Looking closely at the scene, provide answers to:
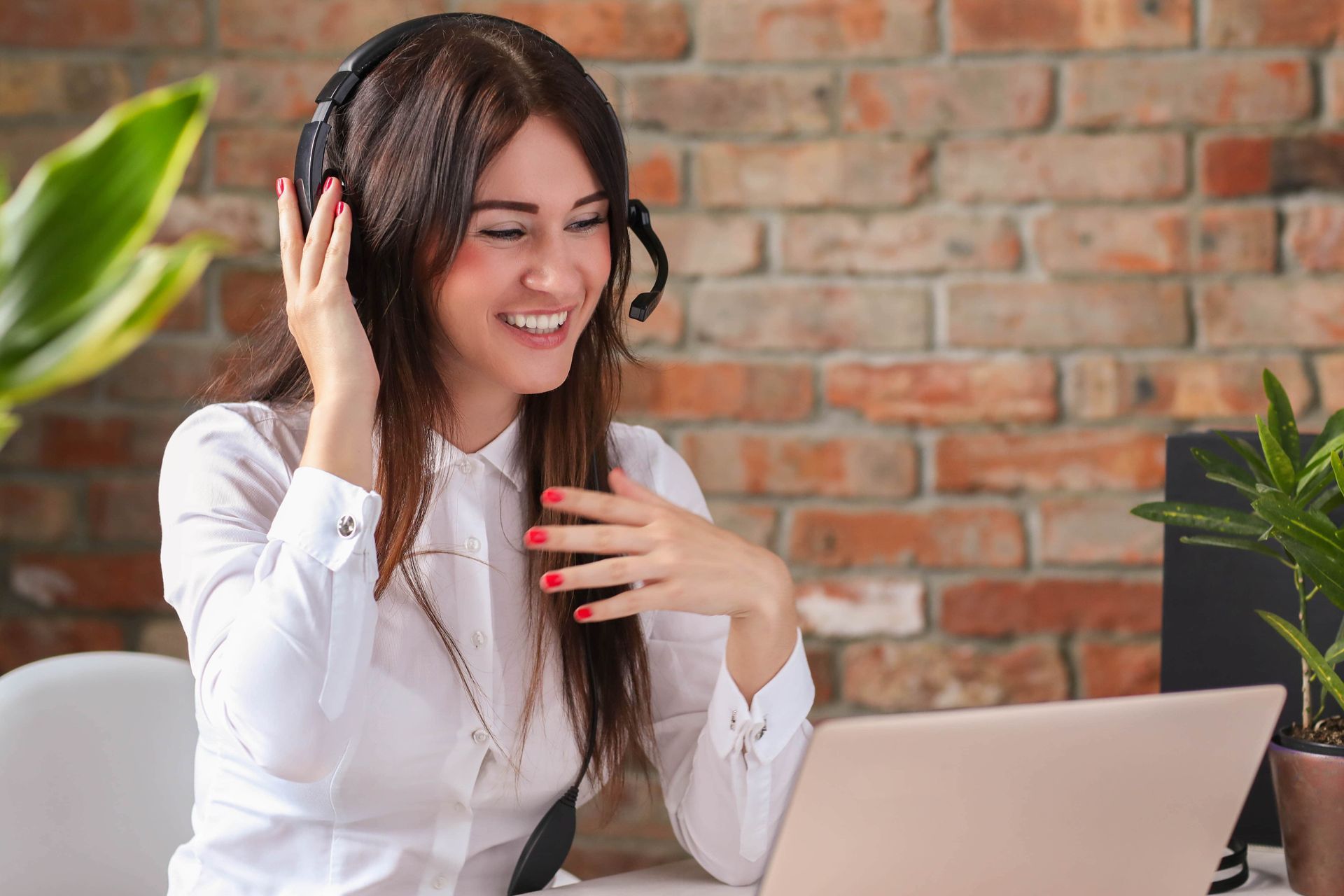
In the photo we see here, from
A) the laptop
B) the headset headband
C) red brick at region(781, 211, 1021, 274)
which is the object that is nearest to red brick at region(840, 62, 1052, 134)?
red brick at region(781, 211, 1021, 274)

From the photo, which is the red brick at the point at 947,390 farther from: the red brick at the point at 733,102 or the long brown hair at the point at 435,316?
the long brown hair at the point at 435,316

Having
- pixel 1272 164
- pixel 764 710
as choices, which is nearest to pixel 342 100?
pixel 764 710

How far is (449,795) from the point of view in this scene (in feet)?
3.28

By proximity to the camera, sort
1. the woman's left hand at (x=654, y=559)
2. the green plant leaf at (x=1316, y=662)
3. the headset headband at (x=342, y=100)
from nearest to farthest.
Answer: the woman's left hand at (x=654, y=559), the green plant leaf at (x=1316, y=662), the headset headband at (x=342, y=100)

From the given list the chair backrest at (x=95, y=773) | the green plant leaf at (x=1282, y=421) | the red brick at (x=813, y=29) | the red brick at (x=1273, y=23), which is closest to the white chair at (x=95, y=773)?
the chair backrest at (x=95, y=773)

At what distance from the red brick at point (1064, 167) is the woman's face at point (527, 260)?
67 centimetres

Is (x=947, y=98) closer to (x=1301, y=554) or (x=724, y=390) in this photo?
(x=724, y=390)

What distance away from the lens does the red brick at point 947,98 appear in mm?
1533

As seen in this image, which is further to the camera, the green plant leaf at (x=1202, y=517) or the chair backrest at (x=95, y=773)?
the chair backrest at (x=95, y=773)

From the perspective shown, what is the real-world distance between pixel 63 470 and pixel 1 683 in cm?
68

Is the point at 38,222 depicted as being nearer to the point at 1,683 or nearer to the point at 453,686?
the point at 453,686

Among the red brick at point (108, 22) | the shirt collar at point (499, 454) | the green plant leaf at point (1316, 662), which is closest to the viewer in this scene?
the green plant leaf at point (1316, 662)

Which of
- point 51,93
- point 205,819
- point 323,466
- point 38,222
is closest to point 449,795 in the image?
point 205,819

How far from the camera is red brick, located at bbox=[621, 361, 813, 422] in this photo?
5.17 ft
